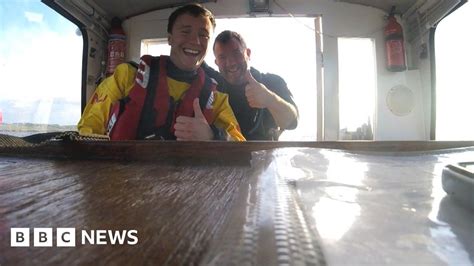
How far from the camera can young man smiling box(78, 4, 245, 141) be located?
0.98m

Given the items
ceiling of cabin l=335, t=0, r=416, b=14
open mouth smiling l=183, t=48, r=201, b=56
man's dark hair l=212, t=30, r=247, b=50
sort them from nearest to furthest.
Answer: open mouth smiling l=183, t=48, r=201, b=56
man's dark hair l=212, t=30, r=247, b=50
ceiling of cabin l=335, t=0, r=416, b=14

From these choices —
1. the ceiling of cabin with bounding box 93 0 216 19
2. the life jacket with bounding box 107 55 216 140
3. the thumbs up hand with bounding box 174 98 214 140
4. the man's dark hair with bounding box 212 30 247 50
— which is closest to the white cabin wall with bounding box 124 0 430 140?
the ceiling of cabin with bounding box 93 0 216 19

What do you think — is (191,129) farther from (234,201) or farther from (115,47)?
(115,47)

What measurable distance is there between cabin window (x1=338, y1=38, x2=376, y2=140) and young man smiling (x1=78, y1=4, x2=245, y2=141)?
1.51 metres

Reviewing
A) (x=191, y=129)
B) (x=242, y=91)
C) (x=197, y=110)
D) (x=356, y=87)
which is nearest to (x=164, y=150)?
(x=191, y=129)

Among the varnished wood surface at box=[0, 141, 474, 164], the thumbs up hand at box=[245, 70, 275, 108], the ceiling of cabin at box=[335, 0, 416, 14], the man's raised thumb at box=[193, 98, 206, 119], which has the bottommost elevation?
the varnished wood surface at box=[0, 141, 474, 164]

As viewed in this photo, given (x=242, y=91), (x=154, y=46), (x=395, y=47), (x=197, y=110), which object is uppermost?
(x=154, y=46)

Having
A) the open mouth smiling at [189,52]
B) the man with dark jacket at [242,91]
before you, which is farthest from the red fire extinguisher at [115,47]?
the open mouth smiling at [189,52]

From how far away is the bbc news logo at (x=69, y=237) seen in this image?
7.6 inches

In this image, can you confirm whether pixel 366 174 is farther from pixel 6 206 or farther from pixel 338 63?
pixel 338 63

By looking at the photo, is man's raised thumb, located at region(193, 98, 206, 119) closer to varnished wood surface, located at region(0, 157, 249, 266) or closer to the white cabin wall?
varnished wood surface, located at region(0, 157, 249, 266)

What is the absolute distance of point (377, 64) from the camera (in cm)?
243

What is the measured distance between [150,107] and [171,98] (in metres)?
0.09

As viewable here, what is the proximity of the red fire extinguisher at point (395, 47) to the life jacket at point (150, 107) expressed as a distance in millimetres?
1861
